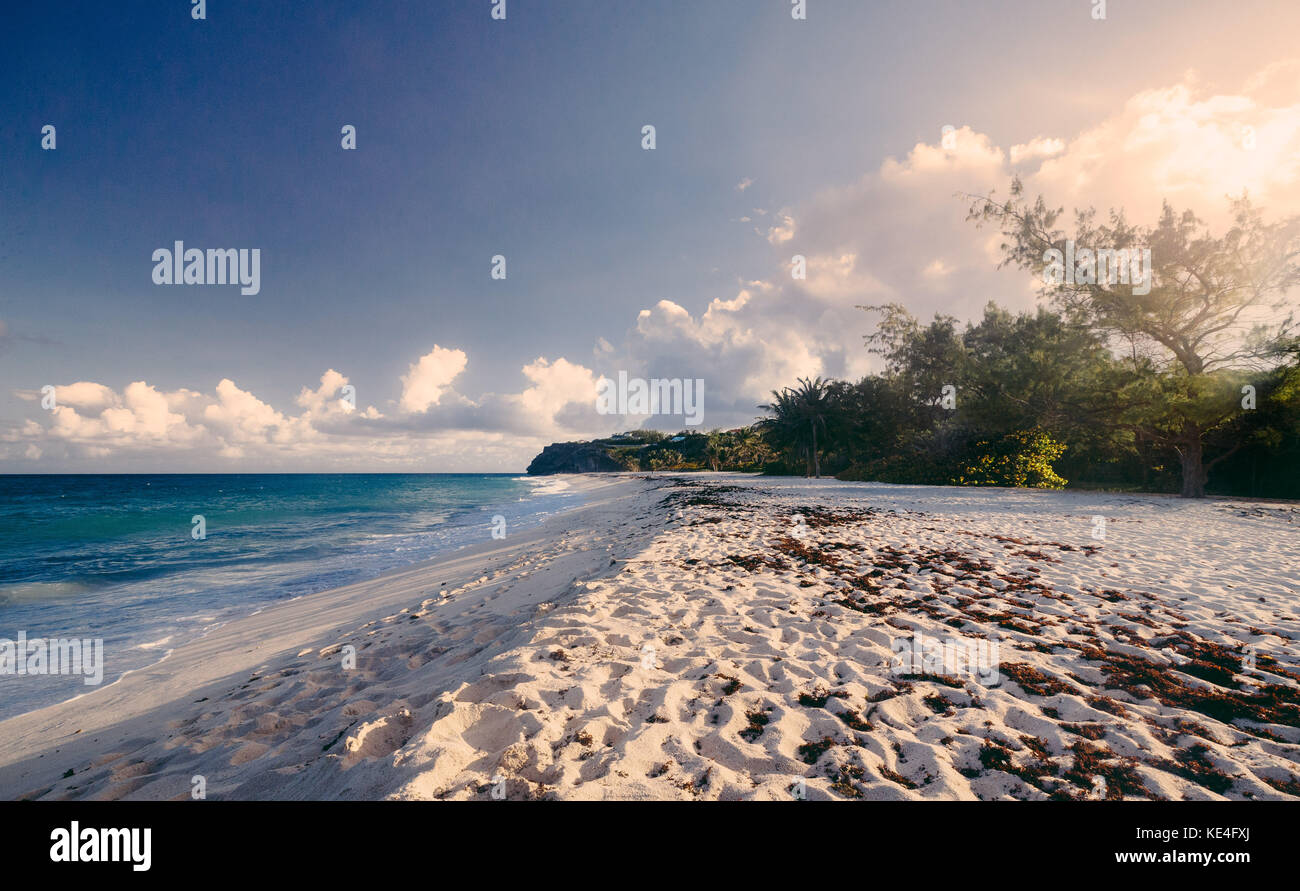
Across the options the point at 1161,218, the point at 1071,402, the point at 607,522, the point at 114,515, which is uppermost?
the point at 1161,218

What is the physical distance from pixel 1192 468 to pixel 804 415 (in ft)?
69.7

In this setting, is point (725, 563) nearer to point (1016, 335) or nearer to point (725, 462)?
point (1016, 335)

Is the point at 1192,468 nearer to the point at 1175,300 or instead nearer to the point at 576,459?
the point at 1175,300

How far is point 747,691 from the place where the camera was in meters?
3.38

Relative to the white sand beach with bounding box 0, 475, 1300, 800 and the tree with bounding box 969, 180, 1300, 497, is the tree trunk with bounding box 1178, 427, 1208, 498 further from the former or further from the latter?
the white sand beach with bounding box 0, 475, 1300, 800

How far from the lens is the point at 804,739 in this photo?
2.80 metres

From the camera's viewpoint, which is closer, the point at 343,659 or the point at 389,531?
the point at 343,659

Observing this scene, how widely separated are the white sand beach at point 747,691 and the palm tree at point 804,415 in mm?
28437

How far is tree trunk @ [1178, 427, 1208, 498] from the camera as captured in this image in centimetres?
1623

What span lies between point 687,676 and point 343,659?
13.7 ft
